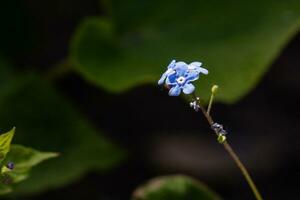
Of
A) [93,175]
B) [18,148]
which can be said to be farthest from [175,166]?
[18,148]

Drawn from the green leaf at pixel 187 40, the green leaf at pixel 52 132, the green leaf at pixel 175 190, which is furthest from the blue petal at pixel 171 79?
the green leaf at pixel 52 132

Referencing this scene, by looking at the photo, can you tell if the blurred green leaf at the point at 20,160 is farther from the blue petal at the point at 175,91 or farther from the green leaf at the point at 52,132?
the green leaf at the point at 52,132

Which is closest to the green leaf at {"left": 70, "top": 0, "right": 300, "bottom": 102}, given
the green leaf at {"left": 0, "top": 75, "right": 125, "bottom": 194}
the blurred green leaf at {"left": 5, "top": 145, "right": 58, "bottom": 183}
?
the green leaf at {"left": 0, "top": 75, "right": 125, "bottom": 194}

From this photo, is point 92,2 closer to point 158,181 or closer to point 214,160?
point 214,160

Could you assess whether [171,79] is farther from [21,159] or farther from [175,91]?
[21,159]

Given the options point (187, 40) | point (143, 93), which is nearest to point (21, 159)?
point (187, 40)

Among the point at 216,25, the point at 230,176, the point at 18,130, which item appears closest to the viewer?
the point at 18,130
